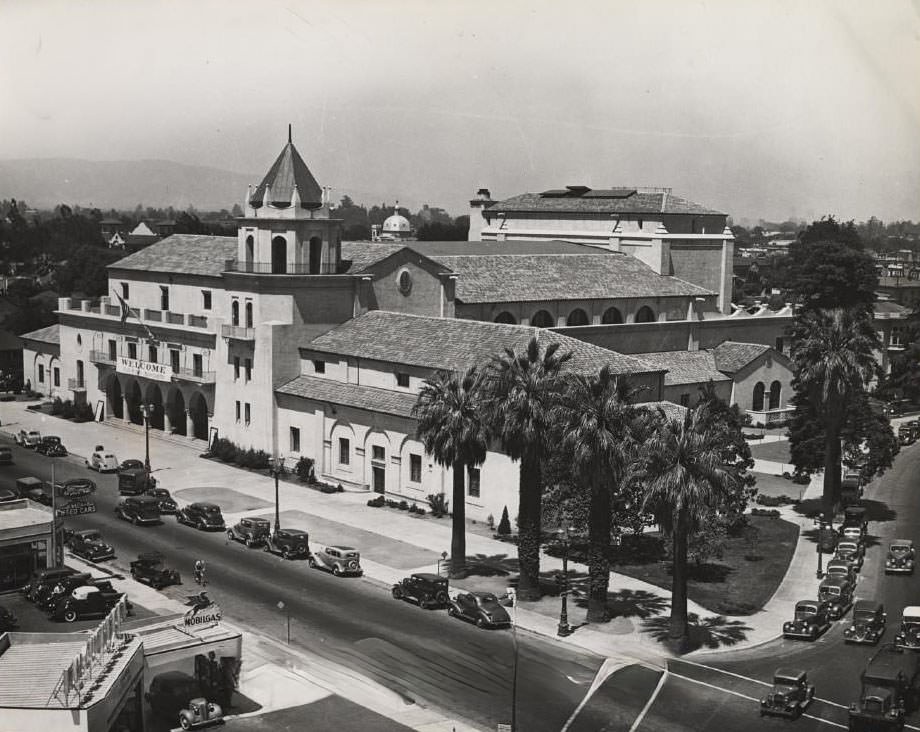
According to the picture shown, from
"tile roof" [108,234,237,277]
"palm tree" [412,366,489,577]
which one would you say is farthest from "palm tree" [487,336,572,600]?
"tile roof" [108,234,237,277]

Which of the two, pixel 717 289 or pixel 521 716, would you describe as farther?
pixel 717 289

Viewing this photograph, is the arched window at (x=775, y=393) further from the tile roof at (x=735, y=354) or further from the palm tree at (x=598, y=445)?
the palm tree at (x=598, y=445)

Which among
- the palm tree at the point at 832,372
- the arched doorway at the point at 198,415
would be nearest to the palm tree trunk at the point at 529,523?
the palm tree at the point at 832,372

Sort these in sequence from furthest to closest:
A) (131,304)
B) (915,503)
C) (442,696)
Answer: (131,304) → (915,503) → (442,696)

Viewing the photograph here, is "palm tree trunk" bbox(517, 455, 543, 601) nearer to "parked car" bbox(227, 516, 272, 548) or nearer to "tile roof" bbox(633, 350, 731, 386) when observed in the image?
"parked car" bbox(227, 516, 272, 548)

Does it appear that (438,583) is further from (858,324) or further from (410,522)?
(858,324)

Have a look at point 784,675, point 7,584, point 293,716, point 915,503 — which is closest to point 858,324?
point 915,503
